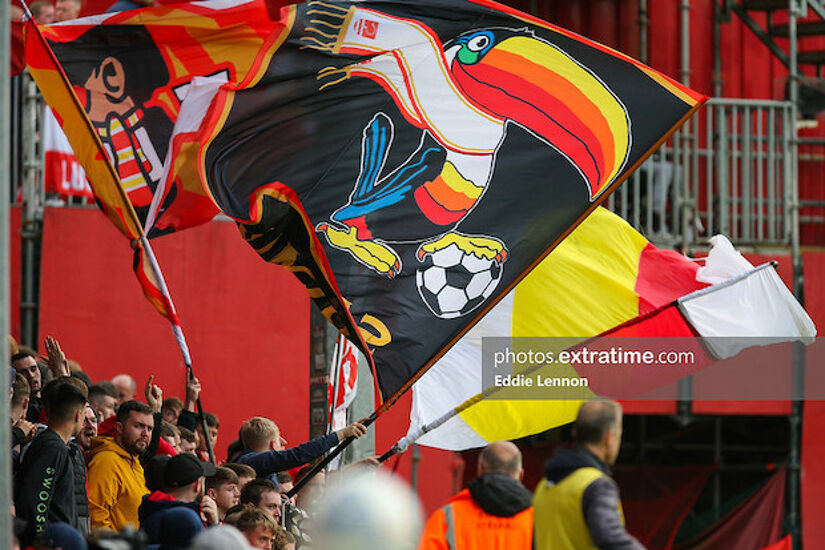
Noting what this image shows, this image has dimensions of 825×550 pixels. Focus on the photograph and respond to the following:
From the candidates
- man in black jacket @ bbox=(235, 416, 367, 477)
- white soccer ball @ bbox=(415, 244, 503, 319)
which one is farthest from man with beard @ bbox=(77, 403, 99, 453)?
white soccer ball @ bbox=(415, 244, 503, 319)

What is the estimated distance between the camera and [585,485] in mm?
5730

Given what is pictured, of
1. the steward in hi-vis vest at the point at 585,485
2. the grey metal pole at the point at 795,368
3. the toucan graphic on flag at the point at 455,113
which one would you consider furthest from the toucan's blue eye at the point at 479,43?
the grey metal pole at the point at 795,368

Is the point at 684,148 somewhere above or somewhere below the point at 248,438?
above

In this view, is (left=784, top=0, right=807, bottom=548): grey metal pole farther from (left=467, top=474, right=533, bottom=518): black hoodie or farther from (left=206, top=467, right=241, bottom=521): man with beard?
(left=467, top=474, right=533, bottom=518): black hoodie

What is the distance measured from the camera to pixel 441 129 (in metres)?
9.05

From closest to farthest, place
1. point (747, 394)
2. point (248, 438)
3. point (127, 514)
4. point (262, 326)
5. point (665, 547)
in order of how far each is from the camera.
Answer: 1. point (127, 514)
2. point (248, 438)
3. point (262, 326)
4. point (747, 394)
5. point (665, 547)

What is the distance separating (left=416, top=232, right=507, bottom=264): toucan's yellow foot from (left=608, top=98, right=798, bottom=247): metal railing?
195 inches

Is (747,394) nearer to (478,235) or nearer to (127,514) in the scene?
(478,235)

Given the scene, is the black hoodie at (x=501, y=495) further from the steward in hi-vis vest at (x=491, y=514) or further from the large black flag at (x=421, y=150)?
the large black flag at (x=421, y=150)

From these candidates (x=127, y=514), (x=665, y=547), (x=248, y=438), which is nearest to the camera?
(x=127, y=514)

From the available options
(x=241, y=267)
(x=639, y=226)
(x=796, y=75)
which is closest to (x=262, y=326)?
(x=241, y=267)

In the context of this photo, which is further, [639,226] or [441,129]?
[639,226]

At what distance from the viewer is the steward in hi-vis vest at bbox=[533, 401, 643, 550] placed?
5660mm

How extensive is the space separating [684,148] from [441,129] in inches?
229
